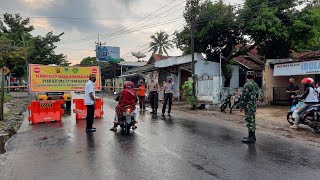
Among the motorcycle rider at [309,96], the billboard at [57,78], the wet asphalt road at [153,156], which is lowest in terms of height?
the wet asphalt road at [153,156]

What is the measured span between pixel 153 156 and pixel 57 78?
8650mm

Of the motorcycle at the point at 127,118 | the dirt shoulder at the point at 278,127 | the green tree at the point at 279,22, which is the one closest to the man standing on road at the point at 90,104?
the motorcycle at the point at 127,118

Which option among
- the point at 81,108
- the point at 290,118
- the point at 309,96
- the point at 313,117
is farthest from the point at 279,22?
the point at 81,108

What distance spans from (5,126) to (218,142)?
7.93m

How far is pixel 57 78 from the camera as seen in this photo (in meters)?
14.1

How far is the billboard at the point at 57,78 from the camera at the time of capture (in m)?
13.5

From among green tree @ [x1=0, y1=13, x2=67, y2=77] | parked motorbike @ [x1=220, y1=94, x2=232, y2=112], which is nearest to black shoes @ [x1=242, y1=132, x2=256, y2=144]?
parked motorbike @ [x1=220, y1=94, x2=232, y2=112]

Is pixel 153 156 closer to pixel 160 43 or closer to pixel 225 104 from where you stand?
pixel 225 104

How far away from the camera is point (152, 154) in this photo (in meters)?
7.04

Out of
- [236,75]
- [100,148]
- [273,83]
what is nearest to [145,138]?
[100,148]

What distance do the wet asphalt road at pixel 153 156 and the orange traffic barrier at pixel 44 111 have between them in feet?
8.13

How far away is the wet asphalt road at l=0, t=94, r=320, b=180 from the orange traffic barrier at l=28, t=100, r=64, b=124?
2479 millimetres

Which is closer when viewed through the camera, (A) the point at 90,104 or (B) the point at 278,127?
(A) the point at 90,104

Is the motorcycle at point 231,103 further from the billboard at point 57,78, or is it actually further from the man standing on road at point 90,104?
the man standing on road at point 90,104
